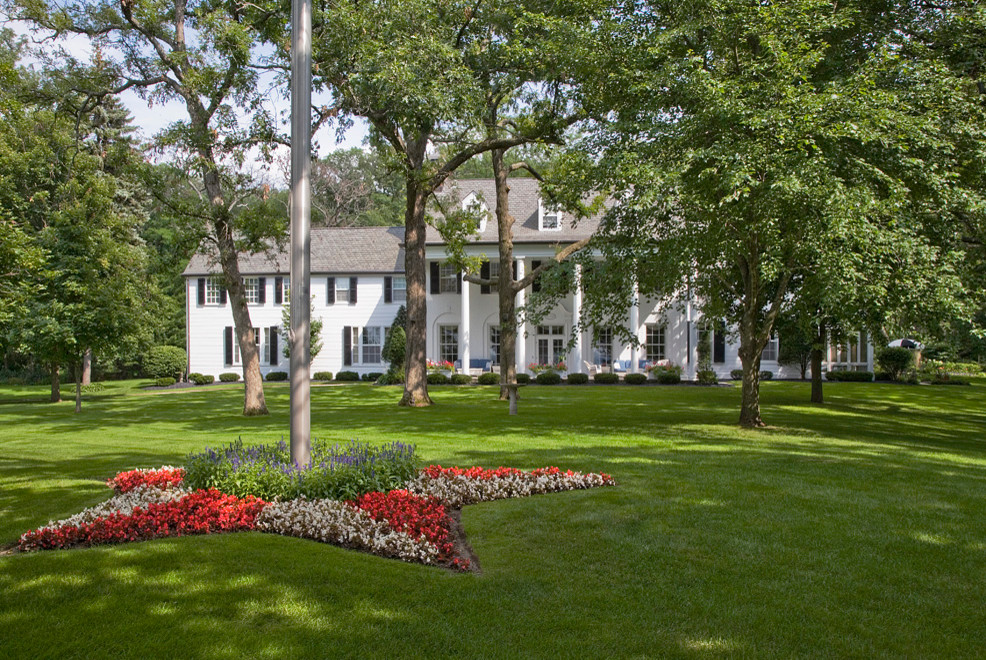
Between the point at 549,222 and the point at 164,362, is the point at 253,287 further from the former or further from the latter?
the point at 549,222

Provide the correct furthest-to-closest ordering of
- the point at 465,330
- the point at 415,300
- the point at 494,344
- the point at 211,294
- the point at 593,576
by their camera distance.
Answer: the point at 211,294
the point at 494,344
the point at 465,330
the point at 415,300
the point at 593,576

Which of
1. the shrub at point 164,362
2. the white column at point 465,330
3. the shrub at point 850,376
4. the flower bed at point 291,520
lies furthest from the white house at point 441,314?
the flower bed at point 291,520

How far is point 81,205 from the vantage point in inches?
882

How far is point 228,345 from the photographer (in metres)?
38.4

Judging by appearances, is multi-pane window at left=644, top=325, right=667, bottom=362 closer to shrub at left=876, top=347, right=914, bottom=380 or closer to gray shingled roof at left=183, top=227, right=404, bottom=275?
shrub at left=876, top=347, right=914, bottom=380

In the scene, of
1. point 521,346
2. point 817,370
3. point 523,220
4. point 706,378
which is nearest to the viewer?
point 817,370

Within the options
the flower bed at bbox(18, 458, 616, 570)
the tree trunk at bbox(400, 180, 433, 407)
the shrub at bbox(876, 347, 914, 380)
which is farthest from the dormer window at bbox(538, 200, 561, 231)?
the flower bed at bbox(18, 458, 616, 570)

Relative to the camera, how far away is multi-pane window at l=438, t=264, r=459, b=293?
35.2 metres

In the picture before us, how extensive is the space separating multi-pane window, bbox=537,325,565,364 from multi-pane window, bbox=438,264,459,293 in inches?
179

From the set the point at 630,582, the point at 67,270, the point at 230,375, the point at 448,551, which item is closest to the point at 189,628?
the point at 448,551

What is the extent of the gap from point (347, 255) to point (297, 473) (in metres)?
31.8

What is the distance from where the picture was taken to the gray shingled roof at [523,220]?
109ft

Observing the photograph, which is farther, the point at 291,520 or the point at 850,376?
the point at 850,376

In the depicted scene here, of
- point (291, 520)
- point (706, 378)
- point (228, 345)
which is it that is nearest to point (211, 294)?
point (228, 345)
